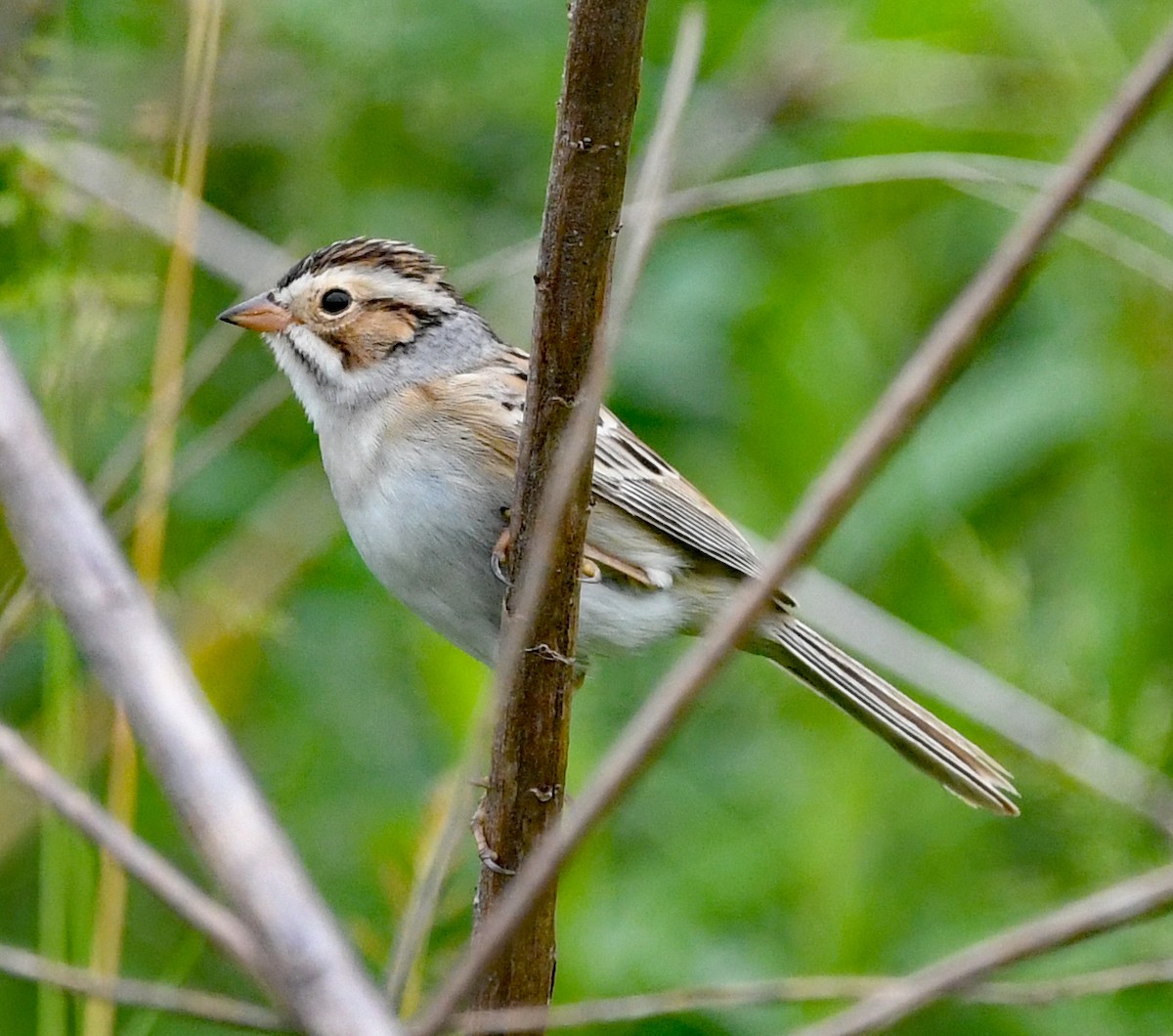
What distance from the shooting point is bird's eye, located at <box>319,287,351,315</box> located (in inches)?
104

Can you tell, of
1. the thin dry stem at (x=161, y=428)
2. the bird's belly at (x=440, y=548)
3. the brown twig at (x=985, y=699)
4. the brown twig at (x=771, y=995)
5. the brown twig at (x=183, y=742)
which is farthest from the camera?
the brown twig at (x=985, y=699)

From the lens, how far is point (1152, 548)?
3.07 meters

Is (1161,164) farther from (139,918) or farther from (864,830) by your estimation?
(139,918)

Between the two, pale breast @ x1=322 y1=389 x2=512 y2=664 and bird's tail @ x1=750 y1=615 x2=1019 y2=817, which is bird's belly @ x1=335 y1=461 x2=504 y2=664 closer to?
pale breast @ x1=322 y1=389 x2=512 y2=664

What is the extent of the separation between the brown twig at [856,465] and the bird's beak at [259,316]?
194 centimetres

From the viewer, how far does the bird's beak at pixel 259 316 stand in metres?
2.53

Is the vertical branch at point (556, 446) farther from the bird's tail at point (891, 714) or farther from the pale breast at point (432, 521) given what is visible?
the bird's tail at point (891, 714)

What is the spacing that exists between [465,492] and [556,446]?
0.89 metres

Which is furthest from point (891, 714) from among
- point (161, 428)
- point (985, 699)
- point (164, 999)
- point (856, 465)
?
point (856, 465)

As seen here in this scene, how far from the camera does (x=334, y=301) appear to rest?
265cm

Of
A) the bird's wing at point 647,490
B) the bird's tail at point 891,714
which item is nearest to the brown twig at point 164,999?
the bird's wing at point 647,490

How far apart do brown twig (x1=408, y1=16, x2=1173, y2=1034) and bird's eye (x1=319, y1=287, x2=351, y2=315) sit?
2.04m

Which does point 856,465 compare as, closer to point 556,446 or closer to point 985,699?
point 556,446

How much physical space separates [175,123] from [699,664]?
226 centimetres
